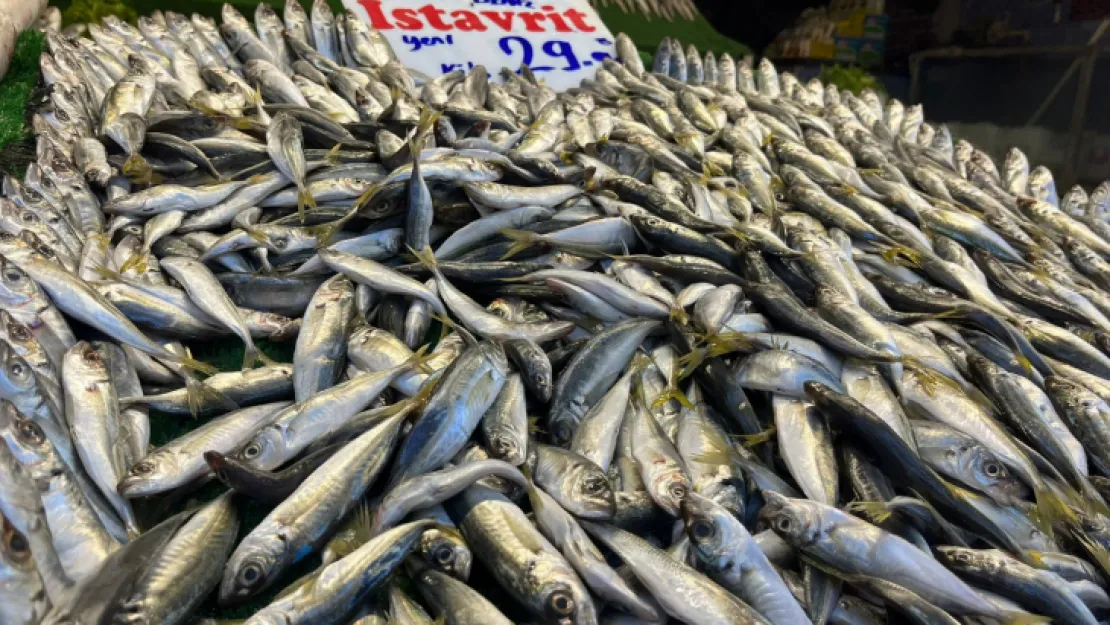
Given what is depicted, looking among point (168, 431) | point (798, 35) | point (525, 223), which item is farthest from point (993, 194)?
point (798, 35)

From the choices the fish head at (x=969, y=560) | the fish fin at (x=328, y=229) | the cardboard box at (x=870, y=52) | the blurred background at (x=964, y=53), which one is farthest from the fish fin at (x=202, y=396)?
the cardboard box at (x=870, y=52)

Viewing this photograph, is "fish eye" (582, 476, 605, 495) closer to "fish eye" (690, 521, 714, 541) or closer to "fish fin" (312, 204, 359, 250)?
"fish eye" (690, 521, 714, 541)

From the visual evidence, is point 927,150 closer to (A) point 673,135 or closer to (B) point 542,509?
(A) point 673,135

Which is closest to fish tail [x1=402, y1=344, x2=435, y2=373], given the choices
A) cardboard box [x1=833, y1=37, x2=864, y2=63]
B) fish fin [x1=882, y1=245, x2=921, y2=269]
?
fish fin [x1=882, y1=245, x2=921, y2=269]

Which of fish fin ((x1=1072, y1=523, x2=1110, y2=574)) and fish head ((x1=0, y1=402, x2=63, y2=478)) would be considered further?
fish fin ((x1=1072, y1=523, x2=1110, y2=574))

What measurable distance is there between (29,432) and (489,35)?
349 cm

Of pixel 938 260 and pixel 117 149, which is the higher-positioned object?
pixel 117 149

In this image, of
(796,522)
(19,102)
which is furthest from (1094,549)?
(19,102)

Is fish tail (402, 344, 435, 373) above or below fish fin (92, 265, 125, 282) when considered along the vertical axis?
below

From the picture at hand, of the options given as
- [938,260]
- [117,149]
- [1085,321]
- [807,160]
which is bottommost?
[1085,321]

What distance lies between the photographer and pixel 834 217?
275 cm

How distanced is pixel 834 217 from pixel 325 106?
7.34ft

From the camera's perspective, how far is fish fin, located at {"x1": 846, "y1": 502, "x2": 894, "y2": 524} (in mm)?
1521

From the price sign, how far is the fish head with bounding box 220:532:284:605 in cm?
324
